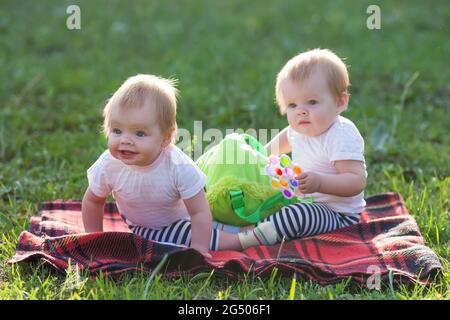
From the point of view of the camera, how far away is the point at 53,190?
3.43 m

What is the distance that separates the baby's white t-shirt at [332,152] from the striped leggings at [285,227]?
104 millimetres

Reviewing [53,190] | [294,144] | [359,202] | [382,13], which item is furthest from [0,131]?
[382,13]

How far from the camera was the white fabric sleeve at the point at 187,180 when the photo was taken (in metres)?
2.65

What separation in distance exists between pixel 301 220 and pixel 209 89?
7.40 ft

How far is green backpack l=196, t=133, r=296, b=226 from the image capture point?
288 centimetres

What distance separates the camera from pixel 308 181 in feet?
8.96

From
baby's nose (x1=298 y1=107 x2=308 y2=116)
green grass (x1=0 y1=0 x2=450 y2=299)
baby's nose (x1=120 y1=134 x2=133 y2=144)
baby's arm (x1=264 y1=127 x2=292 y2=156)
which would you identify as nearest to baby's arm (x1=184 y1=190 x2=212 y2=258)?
green grass (x1=0 y1=0 x2=450 y2=299)

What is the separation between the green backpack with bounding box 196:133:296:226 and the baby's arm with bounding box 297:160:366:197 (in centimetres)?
20

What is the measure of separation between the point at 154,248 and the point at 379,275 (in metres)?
0.80

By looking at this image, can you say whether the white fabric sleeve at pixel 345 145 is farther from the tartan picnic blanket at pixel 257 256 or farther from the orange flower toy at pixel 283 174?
the tartan picnic blanket at pixel 257 256

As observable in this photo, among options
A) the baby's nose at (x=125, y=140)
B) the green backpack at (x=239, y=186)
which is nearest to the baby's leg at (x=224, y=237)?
the green backpack at (x=239, y=186)

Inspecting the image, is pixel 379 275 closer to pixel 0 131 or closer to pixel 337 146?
pixel 337 146

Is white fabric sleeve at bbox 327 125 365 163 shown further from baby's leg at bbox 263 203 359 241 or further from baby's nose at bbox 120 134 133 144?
baby's nose at bbox 120 134 133 144

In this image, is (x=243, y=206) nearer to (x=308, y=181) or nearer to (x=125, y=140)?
(x=308, y=181)
